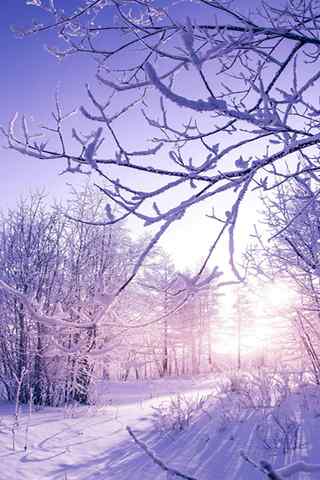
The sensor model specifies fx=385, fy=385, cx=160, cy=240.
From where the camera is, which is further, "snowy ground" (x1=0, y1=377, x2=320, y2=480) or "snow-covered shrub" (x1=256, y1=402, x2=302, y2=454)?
"snow-covered shrub" (x1=256, y1=402, x2=302, y2=454)

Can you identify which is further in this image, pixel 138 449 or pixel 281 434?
pixel 138 449

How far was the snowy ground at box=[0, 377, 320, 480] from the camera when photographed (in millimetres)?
4570

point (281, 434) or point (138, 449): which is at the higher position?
point (281, 434)

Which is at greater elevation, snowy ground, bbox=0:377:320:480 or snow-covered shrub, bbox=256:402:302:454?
snow-covered shrub, bbox=256:402:302:454

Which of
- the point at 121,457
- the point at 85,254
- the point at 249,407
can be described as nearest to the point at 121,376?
the point at 85,254

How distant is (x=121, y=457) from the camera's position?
5.42 metres

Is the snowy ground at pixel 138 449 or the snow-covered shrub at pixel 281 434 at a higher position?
the snow-covered shrub at pixel 281 434

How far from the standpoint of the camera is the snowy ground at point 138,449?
4.57m

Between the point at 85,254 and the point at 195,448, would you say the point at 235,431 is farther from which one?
the point at 85,254

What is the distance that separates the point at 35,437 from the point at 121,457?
5.41 feet

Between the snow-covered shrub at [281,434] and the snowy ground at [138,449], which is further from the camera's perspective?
the snow-covered shrub at [281,434]

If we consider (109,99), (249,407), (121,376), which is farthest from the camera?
(121,376)

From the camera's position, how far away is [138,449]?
5.70m

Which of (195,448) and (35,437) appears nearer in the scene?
(195,448)
